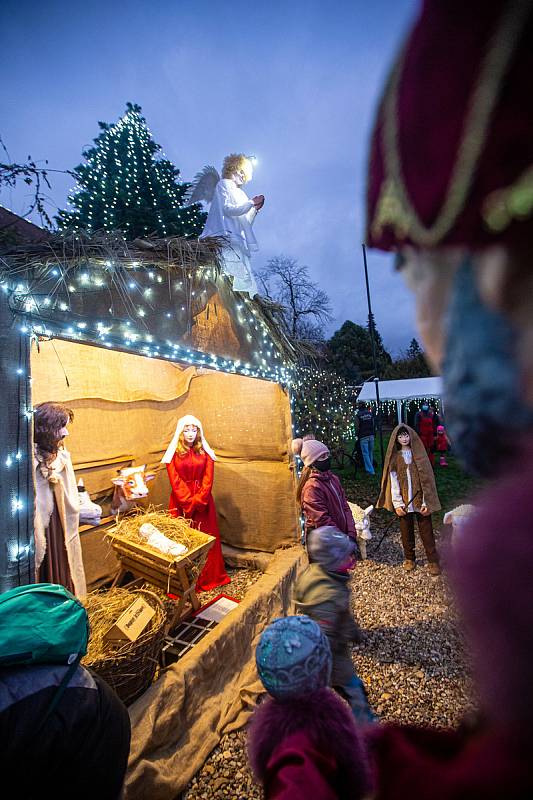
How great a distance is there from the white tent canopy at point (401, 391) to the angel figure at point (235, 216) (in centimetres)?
1084

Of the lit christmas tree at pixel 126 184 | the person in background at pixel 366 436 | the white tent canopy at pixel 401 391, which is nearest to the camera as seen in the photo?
the lit christmas tree at pixel 126 184

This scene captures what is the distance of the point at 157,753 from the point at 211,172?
6098mm

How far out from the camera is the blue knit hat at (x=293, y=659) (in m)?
1.39

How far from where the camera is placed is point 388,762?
502mm

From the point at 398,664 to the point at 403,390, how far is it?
41.7 feet

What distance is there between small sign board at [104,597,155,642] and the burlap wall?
2650mm

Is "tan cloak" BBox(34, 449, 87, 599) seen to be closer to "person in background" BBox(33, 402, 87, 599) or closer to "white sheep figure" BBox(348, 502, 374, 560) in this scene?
"person in background" BBox(33, 402, 87, 599)

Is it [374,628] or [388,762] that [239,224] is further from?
[374,628]

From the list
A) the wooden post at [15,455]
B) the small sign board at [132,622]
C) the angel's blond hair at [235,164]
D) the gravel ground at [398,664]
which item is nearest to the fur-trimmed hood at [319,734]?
the gravel ground at [398,664]

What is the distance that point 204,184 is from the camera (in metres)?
4.98

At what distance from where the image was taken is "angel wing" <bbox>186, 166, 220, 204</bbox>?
16.0 feet

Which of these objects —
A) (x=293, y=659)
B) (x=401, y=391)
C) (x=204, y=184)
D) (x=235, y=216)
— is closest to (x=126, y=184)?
(x=204, y=184)

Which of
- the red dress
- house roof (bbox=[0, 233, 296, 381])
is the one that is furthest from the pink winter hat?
the red dress

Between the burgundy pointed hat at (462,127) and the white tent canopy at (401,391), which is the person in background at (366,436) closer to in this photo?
the white tent canopy at (401,391)
